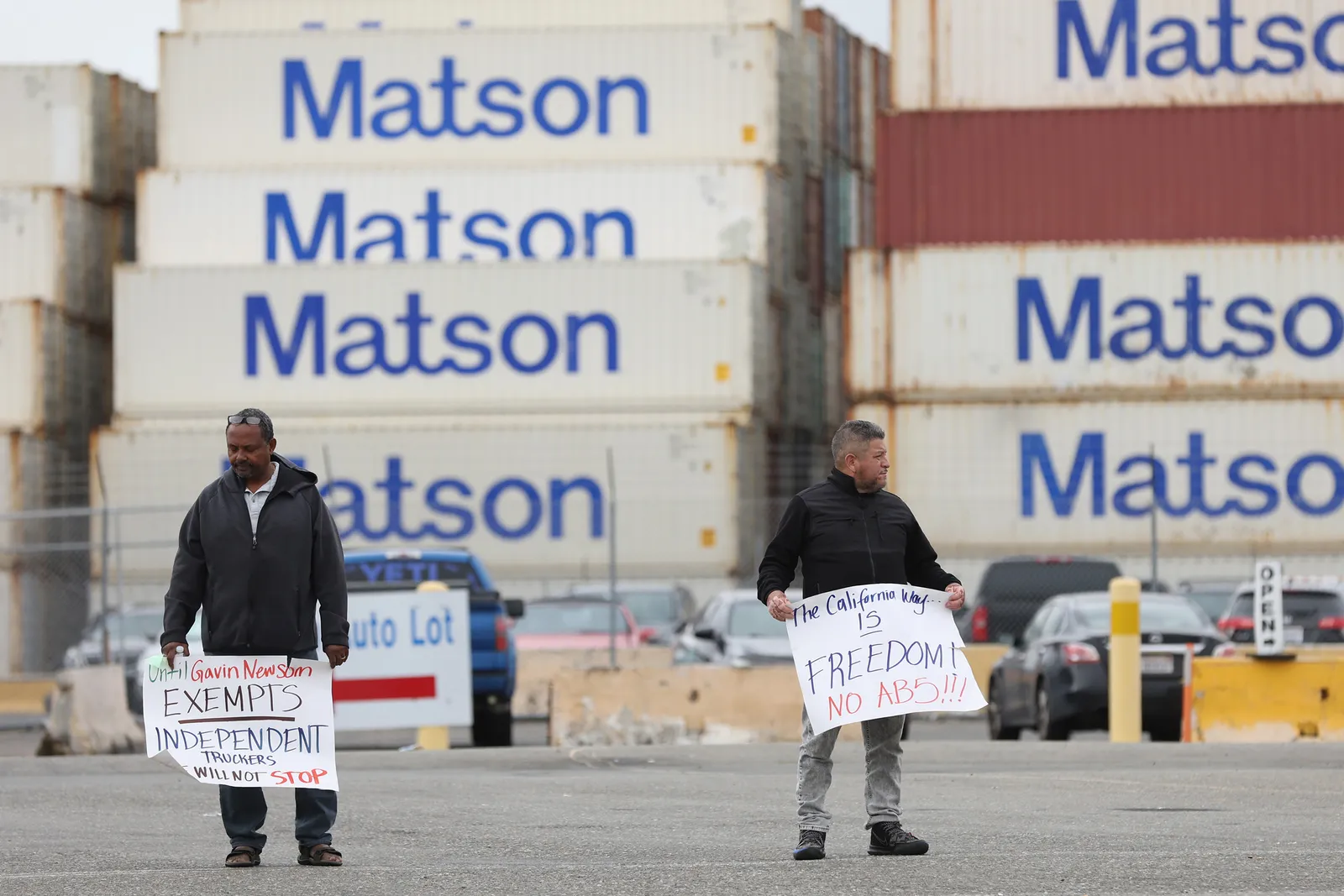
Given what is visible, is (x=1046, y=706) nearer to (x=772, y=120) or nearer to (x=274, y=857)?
(x=274, y=857)

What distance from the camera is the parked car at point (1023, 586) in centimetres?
2522

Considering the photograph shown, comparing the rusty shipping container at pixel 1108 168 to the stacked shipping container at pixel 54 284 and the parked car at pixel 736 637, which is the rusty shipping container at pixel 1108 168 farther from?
the parked car at pixel 736 637

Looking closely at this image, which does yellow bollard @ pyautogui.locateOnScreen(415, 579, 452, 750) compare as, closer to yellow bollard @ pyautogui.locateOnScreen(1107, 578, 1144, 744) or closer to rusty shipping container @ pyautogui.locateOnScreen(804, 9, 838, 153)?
yellow bollard @ pyautogui.locateOnScreen(1107, 578, 1144, 744)

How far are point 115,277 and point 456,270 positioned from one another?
17.0 ft

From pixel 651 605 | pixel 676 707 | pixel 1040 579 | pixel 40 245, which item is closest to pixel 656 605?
pixel 651 605

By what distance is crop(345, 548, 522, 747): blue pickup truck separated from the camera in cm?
1845

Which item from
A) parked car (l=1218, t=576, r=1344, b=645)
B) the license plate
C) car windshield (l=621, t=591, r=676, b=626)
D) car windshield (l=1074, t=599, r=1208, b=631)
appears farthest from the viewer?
car windshield (l=621, t=591, r=676, b=626)

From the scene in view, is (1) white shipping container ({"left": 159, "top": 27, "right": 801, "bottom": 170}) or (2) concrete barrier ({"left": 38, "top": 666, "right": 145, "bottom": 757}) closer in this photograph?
(2) concrete barrier ({"left": 38, "top": 666, "right": 145, "bottom": 757})

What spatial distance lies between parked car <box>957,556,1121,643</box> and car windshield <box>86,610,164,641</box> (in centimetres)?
833

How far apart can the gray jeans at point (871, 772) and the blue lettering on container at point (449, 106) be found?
30579 millimetres

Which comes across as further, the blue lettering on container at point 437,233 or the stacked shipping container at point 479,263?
the blue lettering on container at point 437,233

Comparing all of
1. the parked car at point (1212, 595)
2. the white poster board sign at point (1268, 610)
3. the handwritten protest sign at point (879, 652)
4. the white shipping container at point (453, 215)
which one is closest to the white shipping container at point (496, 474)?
the white shipping container at point (453, 215)

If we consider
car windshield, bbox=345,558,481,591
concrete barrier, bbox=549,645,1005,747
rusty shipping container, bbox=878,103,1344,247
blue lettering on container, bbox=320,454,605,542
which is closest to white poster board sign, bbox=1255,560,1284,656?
concrete barrier, bbox=549,645,1005,747

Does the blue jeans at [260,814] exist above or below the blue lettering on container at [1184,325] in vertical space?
below
